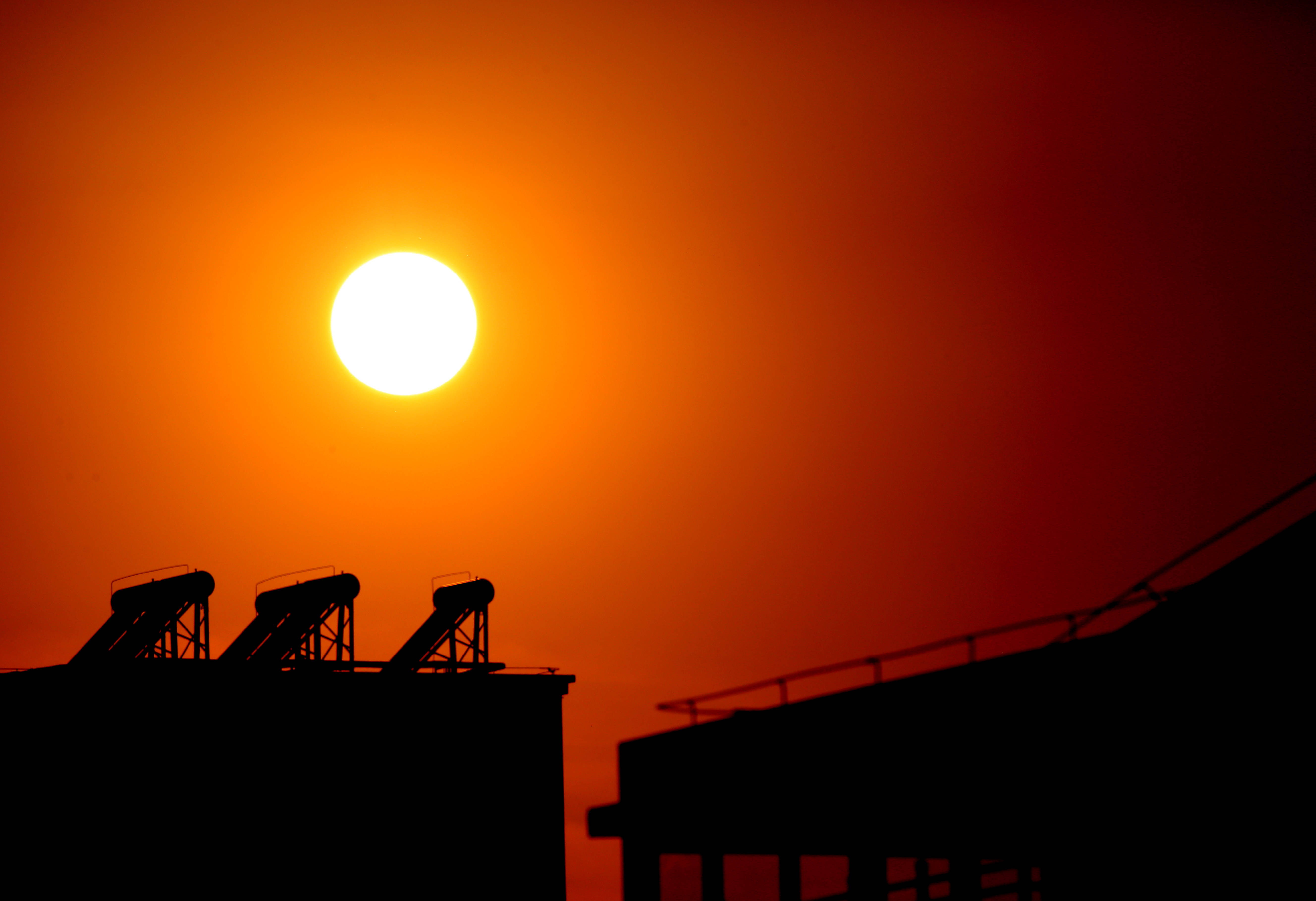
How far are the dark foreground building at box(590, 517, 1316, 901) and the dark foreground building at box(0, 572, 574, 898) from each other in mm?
9658

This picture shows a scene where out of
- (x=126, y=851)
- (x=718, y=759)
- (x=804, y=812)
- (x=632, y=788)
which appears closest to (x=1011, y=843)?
(x=804, y=812)

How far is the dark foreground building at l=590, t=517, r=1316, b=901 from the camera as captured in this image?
45.8ft

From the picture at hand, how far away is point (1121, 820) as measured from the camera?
52.0ft

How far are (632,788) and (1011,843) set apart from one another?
9157 millimetres

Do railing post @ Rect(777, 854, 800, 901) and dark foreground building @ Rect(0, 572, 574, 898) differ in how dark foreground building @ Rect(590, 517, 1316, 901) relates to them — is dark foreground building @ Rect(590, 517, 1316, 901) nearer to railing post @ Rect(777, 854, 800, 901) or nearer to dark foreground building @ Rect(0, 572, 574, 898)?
railing post @ Rect(777, 854, 800, 901)

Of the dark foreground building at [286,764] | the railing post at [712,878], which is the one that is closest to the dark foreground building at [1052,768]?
the railing post at [712,878]

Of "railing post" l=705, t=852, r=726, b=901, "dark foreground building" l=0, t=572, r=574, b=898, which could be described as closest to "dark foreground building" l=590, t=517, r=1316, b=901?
"railing post" l=705, t=852, r=726, b=901

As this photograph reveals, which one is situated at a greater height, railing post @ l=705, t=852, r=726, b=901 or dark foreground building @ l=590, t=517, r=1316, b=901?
dark foreground building @ l=590, t=517, r=1316, b=901

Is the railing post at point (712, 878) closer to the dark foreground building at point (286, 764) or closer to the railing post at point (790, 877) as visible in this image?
the railing post at point (790, 877)

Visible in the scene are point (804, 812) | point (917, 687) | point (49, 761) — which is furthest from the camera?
point (49, 761)

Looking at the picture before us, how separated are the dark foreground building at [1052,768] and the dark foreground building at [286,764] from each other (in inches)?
380

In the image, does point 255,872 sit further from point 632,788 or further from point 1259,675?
point 1259,675

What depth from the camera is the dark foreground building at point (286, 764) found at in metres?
27.8

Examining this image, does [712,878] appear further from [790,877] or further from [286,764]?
[286,764]
